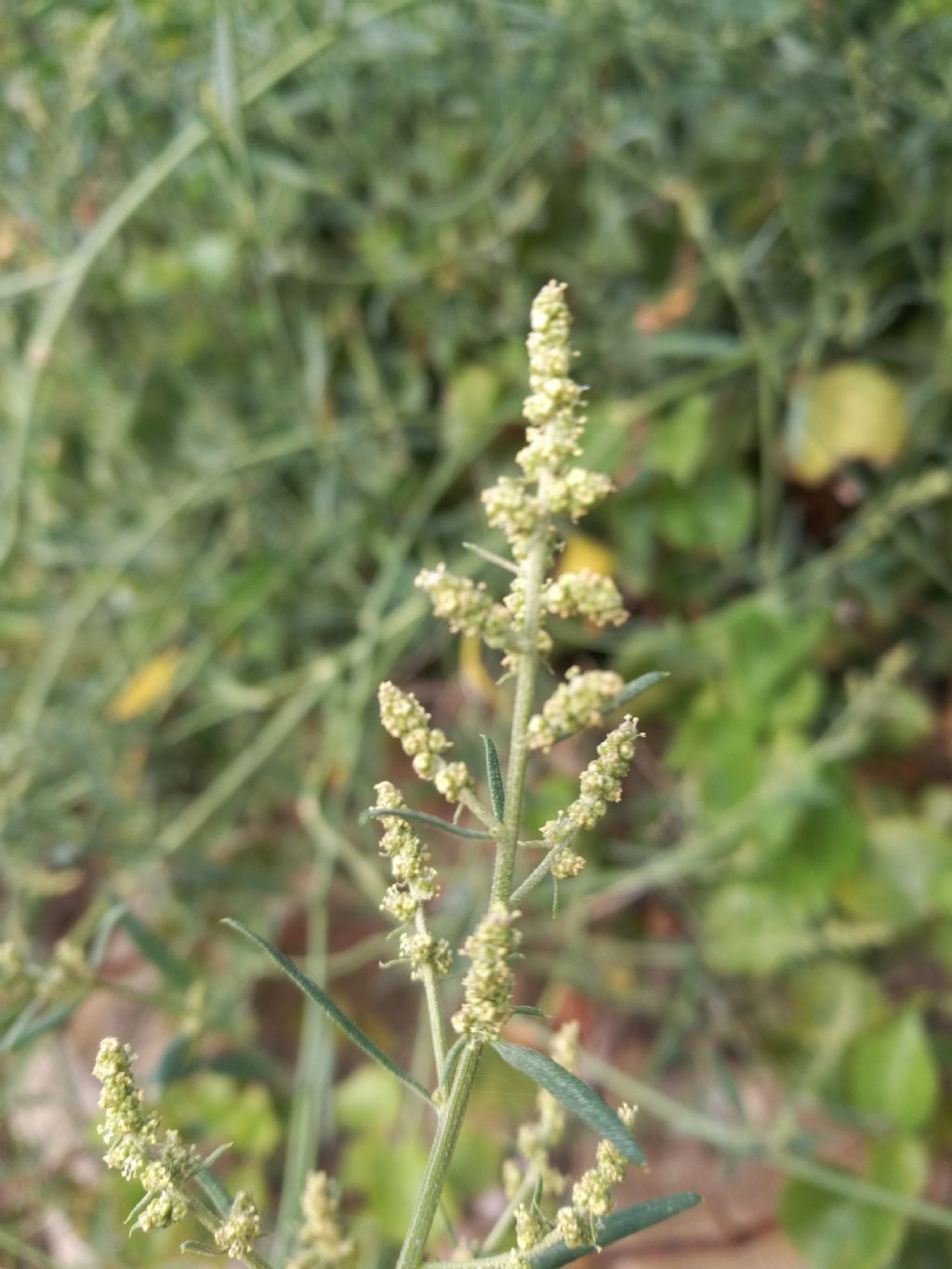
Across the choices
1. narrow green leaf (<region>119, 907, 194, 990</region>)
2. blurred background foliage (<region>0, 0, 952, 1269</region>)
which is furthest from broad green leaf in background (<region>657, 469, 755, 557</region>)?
narrow green leaf (<region>119, 907, 194, 990</region>)

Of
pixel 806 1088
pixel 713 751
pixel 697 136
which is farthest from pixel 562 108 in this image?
pixel 806 1088

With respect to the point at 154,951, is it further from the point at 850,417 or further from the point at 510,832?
the point at 850,417

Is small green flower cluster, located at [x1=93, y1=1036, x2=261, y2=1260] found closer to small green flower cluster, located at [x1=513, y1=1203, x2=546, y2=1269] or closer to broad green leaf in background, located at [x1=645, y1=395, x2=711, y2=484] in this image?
small green flower cluster, located at [x1=513, y1=1203, x2=546, y2=1269]

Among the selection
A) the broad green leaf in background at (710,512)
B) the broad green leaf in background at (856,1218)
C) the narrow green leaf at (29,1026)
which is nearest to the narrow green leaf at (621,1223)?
the narrow green leaf at (29,1026)

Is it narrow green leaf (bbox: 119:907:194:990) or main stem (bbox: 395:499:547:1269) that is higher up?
main stem (bbox: 395:499:547:1269)

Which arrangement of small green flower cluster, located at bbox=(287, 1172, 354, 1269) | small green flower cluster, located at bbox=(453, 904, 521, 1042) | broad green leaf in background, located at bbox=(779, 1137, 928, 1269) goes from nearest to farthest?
1. small green flower cluster, located at bbox=(453, 904, 521, 1042)
2. small green flower cluster, located at bbox=(287, 1172, 354, 1269)
3. broad green leaf in background, located at bbox=(779, 1137, 928, 1269)

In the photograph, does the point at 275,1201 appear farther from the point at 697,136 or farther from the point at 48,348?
the point at 697,136
